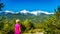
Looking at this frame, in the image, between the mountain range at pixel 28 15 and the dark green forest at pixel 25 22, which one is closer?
the dark green forest at pixel 25 22

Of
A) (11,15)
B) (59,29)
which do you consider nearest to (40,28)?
(11,15)

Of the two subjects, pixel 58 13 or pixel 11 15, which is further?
pixel 11 15

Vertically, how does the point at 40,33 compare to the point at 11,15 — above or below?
below

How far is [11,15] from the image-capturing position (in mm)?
16359

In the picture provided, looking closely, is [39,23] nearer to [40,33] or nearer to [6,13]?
[40,33]

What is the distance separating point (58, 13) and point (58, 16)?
0.24m

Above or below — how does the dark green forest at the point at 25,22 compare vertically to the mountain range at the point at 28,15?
below

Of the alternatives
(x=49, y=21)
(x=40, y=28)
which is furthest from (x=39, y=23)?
(x=49, y=21)

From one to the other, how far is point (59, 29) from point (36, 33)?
103 inches

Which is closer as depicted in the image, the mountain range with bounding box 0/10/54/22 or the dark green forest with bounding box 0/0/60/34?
the dark green forest with bounding box 0/0/60/34

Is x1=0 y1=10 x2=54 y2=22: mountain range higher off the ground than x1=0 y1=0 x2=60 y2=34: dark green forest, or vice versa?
x1=0 y1=10 x2=54 y2=22: mountain range

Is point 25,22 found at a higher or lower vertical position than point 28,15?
lower

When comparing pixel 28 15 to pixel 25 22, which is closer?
pixel 28 15

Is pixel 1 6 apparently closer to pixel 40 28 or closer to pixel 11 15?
pixel 11 15
